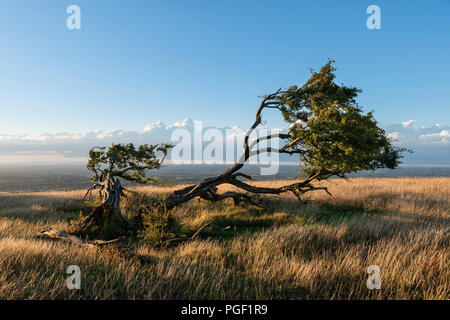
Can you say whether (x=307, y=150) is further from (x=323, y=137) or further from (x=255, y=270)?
(x=255, y=270)

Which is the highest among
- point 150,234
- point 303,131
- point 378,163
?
point 303,131

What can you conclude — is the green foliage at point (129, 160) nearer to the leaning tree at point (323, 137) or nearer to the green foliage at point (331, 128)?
the leaning tree at point (323, 137)

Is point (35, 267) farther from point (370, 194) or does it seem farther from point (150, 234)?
point (370, 194)

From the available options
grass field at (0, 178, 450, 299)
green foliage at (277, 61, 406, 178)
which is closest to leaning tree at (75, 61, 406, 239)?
green foliage at (277, 61, 406, 178)

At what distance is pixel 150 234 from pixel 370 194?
1382cm

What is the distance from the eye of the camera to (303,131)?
28.2ft

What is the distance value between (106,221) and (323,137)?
9400mm

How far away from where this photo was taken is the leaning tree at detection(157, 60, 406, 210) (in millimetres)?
7953

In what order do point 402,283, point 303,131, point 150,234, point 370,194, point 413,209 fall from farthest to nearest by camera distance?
point 370,194 → point 413,209 → point 303,131 → point 150,234 → point 402,283

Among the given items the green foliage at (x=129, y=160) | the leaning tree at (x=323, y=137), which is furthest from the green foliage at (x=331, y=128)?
the green foliage at (x=129, y=160)

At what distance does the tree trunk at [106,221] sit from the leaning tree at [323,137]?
224 centimetres

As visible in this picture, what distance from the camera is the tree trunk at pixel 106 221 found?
927 centimetres

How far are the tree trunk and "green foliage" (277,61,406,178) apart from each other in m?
7.99
